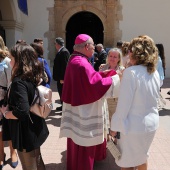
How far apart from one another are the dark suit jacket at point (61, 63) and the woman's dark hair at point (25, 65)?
3352mm

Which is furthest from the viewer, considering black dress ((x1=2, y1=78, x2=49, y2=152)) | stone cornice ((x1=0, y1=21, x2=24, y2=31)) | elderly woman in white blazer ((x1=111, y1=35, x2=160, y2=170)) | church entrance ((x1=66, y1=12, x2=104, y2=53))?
church entrance ((x1=66, y1=12, x2=104, y2=53))

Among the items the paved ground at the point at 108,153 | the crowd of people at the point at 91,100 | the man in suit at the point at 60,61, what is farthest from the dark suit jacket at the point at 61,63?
the crowd of people at the point at 91,100

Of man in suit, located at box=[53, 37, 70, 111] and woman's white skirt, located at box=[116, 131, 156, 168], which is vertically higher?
man in suit, located at box=[53, 37, 70, 111]

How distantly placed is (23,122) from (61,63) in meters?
3.52

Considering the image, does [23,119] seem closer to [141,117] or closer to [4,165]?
[141,117]

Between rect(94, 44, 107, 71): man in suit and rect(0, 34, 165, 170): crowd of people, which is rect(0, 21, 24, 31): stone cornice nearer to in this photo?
rect(94, 44, 107, 71): man in suit

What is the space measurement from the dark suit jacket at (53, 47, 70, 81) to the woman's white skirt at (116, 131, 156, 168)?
3.50m

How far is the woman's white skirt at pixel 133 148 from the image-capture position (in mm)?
2297

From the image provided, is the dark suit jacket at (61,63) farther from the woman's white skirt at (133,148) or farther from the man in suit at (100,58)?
the woman's white skirt at (133,148)

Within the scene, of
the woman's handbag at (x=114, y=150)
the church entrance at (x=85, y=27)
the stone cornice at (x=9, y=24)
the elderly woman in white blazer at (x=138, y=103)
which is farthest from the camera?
the church entrance at (x=85, y=27)

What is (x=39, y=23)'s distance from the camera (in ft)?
35.8

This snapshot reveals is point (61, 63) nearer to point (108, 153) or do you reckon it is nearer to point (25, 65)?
point (108, 153)

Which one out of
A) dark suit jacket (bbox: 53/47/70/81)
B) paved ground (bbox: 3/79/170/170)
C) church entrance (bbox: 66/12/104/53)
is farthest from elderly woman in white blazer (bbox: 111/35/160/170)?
church entrance (bbox: 66/12/104/53)

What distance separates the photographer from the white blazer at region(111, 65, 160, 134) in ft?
7.18
